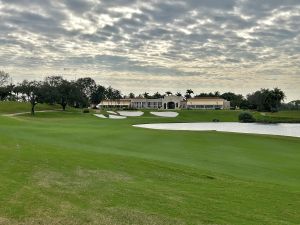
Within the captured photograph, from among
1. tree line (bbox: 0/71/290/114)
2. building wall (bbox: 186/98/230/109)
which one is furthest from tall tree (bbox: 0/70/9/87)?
building wall (bbox: 186/98/230/109)

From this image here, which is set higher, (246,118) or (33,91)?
(33,91)

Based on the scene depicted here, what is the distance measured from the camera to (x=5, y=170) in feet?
43.2

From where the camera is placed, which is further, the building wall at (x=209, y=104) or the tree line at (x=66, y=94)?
the building wall at (x=209, y=104)

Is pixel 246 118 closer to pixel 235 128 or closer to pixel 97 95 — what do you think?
pixel 235 128

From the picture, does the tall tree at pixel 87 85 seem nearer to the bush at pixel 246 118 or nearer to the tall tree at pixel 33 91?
the tall tree at pixel 33 91

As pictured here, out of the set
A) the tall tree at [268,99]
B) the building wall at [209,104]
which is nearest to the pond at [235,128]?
the tall tree at [268,99]

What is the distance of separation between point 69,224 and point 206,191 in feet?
18.1

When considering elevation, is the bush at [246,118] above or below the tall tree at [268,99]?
below

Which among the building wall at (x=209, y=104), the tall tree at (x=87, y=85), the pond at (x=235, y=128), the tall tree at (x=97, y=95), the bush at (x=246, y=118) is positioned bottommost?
the pond at (x=235, y=128)

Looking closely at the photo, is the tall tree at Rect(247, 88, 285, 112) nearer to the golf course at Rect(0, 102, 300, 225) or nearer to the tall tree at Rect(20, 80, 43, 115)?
the tall tree at Rect(20, 80, 43, 115)

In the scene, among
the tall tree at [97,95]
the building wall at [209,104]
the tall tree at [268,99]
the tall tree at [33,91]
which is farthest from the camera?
the tall tree at [97,95]

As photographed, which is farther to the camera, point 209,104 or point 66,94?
point 209,104

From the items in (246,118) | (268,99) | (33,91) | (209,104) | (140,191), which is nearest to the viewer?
(140,191)

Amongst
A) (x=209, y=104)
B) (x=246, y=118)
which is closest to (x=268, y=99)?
(x=209, y=104)
